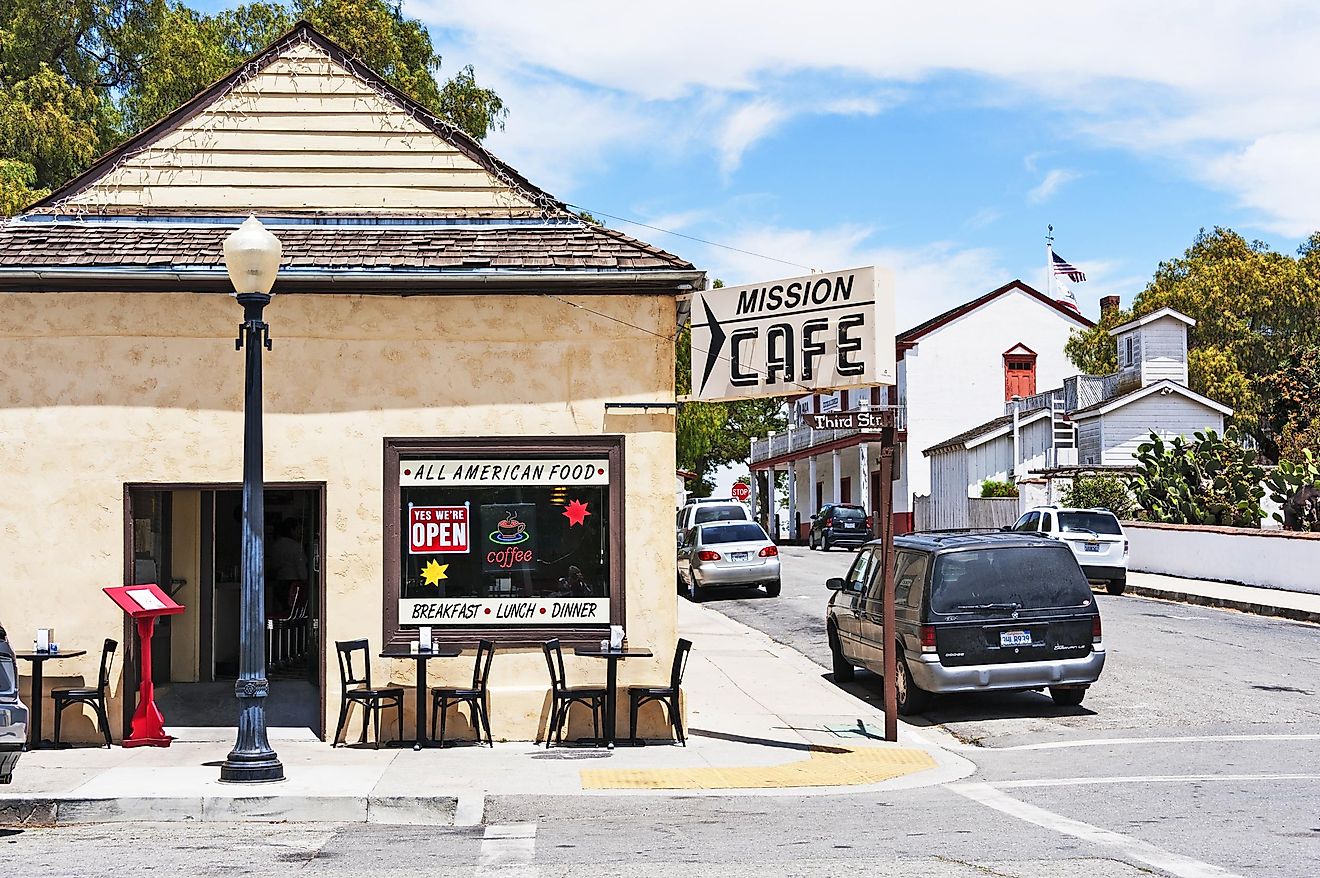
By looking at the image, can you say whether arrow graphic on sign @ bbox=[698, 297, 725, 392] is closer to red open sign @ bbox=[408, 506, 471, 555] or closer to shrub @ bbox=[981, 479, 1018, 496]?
red open sign @ bbox=[408, 506, 471, 555]

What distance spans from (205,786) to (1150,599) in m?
22.1

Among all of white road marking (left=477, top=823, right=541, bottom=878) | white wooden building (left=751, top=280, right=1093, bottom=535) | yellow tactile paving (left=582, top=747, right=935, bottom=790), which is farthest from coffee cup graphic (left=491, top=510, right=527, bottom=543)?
white wooden building (left=751, top=280, right=1093, bottom=535)

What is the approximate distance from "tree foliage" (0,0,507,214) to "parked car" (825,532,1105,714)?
739 inches

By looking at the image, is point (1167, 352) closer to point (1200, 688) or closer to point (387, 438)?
point (1200, 688)

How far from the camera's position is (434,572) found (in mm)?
12086

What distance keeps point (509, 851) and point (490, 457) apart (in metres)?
4.88

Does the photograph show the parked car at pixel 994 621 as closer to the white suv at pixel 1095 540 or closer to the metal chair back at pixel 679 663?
the metal chair back at pixel 679 663

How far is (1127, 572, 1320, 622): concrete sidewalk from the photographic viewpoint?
23703 millimetres

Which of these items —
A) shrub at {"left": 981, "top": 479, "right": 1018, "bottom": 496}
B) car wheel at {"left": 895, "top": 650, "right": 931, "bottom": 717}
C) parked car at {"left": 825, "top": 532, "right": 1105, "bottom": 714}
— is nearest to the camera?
parked car at {"left": 825, "top": 532, "right": 1105, "bottom": 714}

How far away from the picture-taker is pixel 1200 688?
1514 centimetres

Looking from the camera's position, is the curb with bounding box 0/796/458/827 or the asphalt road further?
the curb with bounding box 0/796/458/827

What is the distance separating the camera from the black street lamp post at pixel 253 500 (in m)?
9.85

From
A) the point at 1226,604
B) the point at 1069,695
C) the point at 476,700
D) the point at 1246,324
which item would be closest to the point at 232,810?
A: the point at 476,700

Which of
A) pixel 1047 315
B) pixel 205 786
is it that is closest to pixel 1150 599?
pixel 205 786
